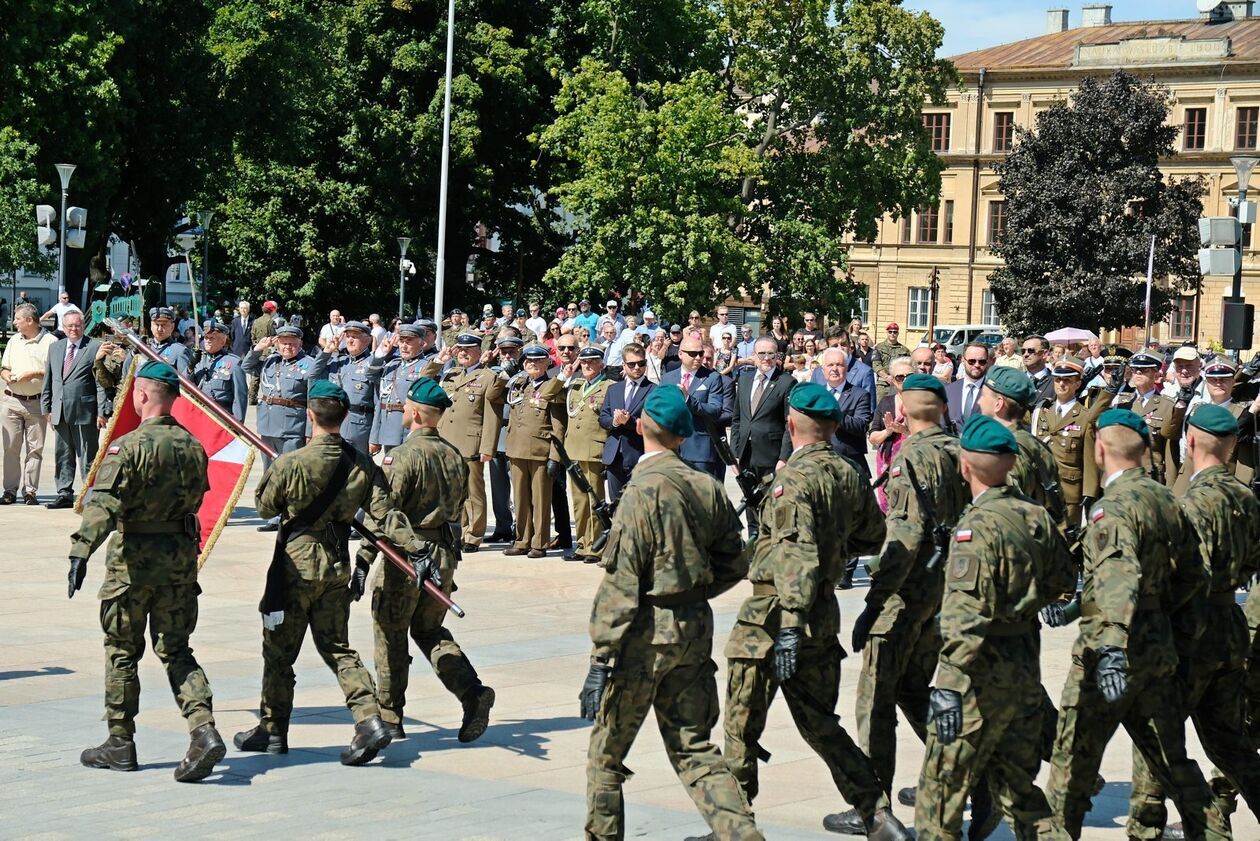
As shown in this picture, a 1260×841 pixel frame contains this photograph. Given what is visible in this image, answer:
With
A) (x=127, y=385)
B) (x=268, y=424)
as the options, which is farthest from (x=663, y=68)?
(x=127, y=385)

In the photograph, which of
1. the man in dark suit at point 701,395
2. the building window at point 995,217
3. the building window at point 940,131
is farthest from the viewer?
the building window at point 940,131

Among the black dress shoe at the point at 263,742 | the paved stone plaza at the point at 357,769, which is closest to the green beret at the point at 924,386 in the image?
the paved stone plaza at the point at 357,769

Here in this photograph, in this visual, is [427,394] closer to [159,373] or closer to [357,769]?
[159,373]

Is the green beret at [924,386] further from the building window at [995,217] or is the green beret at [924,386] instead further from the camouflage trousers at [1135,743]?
the building window at [995,217]

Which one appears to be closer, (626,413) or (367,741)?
(367,741)

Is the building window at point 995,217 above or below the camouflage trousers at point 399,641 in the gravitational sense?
above

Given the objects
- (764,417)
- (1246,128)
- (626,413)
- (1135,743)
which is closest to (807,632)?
(1135,743)

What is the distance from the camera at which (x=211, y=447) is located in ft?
45.1

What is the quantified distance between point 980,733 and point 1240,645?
60.3 inches

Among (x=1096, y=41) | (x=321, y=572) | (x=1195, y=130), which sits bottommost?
(x=321, y=572)

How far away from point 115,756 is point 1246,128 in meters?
81.5

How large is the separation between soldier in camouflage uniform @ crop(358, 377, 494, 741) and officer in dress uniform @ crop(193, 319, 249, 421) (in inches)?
361

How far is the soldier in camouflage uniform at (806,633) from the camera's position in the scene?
7.50 m

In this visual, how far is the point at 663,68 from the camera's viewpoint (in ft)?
164
